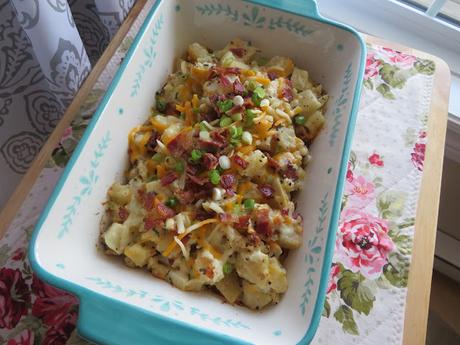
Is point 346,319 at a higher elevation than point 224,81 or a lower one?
lower

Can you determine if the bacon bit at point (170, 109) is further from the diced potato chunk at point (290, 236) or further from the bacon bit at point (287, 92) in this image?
the diced potato chunk at point (290, 236)

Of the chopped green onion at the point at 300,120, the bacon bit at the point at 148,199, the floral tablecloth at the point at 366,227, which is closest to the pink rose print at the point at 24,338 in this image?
the floral tablecloth at the point at 366,227

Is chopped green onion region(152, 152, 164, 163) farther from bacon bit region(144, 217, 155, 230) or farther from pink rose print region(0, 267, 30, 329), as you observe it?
pink rose print region(0, 267, 30, 329)

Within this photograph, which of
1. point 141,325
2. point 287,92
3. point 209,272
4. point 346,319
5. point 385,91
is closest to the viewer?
point 141,325

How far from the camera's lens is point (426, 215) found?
3.26ft

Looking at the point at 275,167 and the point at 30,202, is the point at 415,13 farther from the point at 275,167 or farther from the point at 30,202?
the point at 30,202

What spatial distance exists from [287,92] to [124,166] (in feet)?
1.17

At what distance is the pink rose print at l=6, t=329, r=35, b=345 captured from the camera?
0.84 metres

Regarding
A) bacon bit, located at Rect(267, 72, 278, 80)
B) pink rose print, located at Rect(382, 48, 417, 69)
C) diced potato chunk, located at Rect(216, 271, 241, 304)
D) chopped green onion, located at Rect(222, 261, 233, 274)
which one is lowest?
diced potato chunk, located at Rect(216, 271, 241, 304)

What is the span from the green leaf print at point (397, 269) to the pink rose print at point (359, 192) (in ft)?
0.40

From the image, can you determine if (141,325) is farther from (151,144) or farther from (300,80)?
(300,80)

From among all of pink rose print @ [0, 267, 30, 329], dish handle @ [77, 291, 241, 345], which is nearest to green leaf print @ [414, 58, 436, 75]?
dish handle @ [77, 291, 241, 345]

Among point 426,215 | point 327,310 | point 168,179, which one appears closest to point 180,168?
point 168,179

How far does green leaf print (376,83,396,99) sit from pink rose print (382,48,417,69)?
78 mm
